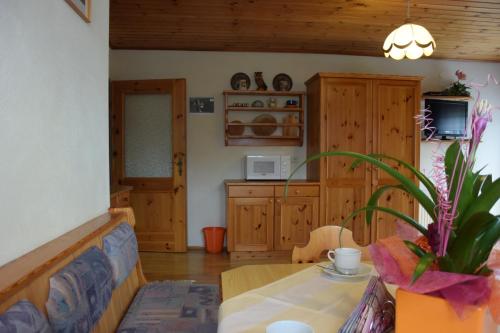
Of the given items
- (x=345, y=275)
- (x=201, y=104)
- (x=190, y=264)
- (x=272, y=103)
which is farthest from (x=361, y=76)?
(x=345, y=275)

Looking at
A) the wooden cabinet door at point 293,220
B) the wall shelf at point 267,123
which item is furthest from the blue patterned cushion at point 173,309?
the wall shelf at point 267,123

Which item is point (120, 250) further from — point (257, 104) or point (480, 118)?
point (257, 104)

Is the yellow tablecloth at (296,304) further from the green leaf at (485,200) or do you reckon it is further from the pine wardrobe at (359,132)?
the pine wardrobe at (359,132)

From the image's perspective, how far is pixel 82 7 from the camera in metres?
1.72

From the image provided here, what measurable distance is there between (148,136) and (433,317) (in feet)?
13.1

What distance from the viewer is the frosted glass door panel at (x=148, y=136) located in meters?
4.31

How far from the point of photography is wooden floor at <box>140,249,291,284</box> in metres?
3.43

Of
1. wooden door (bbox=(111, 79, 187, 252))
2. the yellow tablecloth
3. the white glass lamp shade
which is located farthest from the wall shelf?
the yellow tablecloth

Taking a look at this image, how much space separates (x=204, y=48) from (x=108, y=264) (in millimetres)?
3307

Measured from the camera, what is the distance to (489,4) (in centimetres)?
322

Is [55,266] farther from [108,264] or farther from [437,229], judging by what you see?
[437,229]

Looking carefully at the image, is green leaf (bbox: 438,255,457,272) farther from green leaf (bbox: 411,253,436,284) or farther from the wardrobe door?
the wardrobe door

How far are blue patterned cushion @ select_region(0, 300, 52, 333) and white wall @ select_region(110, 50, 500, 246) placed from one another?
11.6ft

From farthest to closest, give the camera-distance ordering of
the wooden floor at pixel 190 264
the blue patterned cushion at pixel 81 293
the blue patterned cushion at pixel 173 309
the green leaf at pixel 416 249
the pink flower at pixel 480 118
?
1. the wooden floor at pixel 190 264
2. the blue patterned cushion at pixel 173 309
3. the blue patterned cushion at pixel 81 293
4. the green leaf at pixel 416 249
5. the pink flower at pixel 480 118
